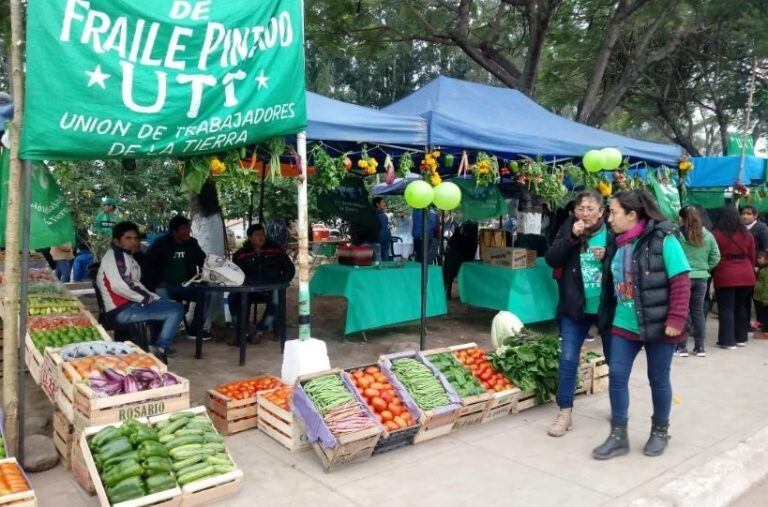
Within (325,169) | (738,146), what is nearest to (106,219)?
(325,169)

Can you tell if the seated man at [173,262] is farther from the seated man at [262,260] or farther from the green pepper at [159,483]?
the green pepper at [159,483]

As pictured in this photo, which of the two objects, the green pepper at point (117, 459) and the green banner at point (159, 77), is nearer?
Answer: the green pepper at point (117, 459)

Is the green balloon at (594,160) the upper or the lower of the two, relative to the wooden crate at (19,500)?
upper

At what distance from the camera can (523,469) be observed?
386cm

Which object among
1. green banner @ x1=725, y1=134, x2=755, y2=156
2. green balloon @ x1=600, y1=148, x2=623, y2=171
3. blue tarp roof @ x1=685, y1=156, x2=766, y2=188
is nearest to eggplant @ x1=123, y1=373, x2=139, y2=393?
green balloon @ x1=600, y1=148, x2=623, y2=171

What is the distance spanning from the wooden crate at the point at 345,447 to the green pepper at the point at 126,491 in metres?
1.08

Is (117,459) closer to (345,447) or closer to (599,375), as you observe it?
(345,447)

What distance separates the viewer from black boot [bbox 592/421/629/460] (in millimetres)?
3973

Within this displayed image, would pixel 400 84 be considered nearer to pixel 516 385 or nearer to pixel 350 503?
pixel 516 385

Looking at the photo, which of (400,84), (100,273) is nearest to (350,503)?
(100,273)

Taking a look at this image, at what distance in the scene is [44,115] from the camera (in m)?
3.35

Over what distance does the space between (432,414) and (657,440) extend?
5.06 feet

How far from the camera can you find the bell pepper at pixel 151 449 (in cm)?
321

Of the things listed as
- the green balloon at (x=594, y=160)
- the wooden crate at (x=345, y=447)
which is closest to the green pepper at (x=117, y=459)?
the wooden crate at (x=345, y=447)
